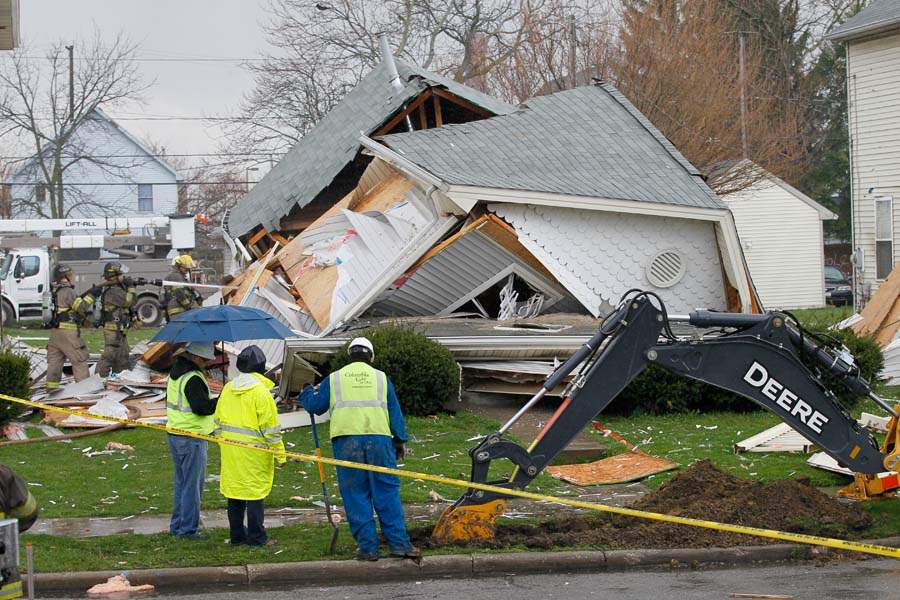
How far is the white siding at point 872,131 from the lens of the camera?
25953mm

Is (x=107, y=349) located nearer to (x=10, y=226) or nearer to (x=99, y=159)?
(x=10, y=226)

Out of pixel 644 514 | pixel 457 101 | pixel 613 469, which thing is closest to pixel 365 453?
pixel 644 514

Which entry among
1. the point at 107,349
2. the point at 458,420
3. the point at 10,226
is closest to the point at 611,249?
the point at 458,420

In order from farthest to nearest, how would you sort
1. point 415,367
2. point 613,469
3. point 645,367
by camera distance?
point 415,367, point 613,469, point 645,367

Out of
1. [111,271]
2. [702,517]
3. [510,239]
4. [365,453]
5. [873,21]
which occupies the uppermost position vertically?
[873,21]

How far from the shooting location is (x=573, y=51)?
1154 inches

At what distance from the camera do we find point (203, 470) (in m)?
9.41

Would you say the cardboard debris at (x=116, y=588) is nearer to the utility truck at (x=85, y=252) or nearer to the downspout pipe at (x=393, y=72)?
the downspout pipe at (x=393, y=72)

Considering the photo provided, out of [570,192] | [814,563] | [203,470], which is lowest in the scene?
[814,563]

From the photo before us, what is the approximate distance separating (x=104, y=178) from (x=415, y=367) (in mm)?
43140

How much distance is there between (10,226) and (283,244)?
1958cm

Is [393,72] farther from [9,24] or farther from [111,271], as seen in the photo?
[9,24]

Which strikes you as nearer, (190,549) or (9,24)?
(190,549)

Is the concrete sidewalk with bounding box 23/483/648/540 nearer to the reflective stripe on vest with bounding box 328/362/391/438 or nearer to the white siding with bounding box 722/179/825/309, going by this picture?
the reflective stripe on vest with bounding box 328/362/391/438
